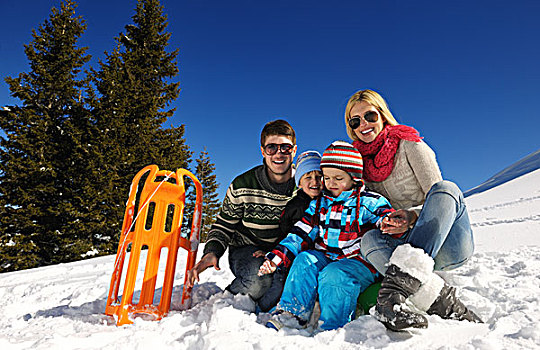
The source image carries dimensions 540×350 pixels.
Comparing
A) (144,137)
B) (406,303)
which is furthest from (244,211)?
(144,137)

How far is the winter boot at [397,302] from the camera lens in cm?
139

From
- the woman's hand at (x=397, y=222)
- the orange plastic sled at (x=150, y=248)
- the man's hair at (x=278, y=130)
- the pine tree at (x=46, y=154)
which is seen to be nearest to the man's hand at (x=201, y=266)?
the orange plastic sled at (x=150, y=248)

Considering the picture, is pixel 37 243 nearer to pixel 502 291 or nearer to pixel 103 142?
pixel 103 142

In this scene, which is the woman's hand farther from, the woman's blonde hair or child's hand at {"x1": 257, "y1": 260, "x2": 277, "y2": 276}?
the woman's blonde hair

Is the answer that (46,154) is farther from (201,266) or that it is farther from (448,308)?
(448,308)

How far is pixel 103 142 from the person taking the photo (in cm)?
1257

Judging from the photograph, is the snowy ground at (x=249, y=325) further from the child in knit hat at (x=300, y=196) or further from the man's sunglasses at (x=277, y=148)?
the man's sunglasses at (x=277, y=148)

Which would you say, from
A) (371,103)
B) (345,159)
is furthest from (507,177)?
(345,159)

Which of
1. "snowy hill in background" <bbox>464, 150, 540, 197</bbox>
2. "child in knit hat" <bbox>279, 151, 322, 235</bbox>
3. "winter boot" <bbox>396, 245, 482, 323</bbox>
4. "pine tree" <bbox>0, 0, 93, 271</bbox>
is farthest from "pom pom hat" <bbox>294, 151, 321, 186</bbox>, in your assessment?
"snowy hill in background" <bbox>464, 150, 540, 197</bbox>

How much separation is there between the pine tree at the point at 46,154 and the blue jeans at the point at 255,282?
1110 centimetres

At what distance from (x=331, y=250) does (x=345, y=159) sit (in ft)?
2.00

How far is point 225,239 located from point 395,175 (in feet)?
4.47

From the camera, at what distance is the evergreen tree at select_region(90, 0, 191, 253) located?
12.5 metres

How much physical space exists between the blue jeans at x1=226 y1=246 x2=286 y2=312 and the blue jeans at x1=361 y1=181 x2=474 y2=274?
0.67 m
